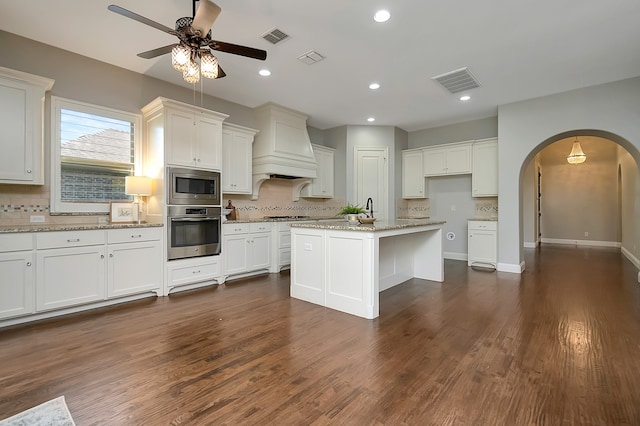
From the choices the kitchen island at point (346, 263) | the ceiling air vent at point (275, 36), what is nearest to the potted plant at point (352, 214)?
the kitchen island at point (346, 263)

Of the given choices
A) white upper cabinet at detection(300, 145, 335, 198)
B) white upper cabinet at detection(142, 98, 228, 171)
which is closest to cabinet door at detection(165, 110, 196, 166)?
white upper cabinet at detection(142, 98, 228, 171)

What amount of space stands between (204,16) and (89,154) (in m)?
2.71

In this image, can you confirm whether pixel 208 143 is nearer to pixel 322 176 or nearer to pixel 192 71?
pixel 192 71

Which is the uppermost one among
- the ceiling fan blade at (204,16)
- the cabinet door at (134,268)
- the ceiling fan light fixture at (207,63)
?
the ceiling fan blade at (204,16)

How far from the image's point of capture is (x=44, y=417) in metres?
1.62

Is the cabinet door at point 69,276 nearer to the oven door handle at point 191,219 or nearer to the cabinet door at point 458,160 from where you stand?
the oven door handle at point 191,219

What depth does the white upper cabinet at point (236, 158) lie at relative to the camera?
4879 mm

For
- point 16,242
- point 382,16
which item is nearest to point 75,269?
point 16,242

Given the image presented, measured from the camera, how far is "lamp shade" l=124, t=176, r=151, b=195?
12.7 feet

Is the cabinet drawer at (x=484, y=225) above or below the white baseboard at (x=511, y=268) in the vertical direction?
above

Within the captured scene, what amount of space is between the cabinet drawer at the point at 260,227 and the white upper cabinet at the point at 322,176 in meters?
1.52

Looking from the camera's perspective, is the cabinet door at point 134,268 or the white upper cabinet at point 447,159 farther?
the white upper cabinet at point 447,159

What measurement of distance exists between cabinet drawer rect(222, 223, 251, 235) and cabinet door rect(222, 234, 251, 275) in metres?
0.06

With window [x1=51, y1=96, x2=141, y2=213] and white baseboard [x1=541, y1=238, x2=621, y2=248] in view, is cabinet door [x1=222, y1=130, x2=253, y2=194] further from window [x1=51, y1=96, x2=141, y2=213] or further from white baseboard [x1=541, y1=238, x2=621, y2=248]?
white baseboard [x1=541, y1=238, x2=621, y2=248]
